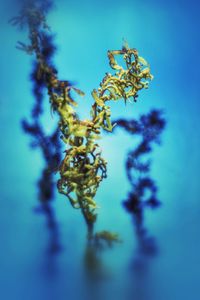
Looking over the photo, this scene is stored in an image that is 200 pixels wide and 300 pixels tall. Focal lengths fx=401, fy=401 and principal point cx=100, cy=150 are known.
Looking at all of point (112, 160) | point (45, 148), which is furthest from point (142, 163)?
point (45, 148)

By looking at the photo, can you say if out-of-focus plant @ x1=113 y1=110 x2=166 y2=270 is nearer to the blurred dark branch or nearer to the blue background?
the blue background

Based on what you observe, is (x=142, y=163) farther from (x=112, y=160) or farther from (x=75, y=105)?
(x=75, y=105)

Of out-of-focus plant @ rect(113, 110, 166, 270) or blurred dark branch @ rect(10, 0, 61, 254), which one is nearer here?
blurred dark branch @ rect(10, 0, 61, 254)

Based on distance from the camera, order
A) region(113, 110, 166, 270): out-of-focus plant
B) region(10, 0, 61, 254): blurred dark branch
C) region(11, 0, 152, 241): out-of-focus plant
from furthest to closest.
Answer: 1. region(113, 110, 166, 270): out-of-focus plant
2. region(10, 0, 61, 254): blurred dark branch
3. region(11, 0, 152, 241): out-of-focus plant

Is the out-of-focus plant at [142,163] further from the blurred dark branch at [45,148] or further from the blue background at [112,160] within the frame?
the blurred dark branch at [45,148]

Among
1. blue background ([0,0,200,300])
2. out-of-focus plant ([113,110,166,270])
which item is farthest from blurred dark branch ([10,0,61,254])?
out-of-focus plant ([113,110,166,270])

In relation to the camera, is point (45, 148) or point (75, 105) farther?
point (45, 148)
